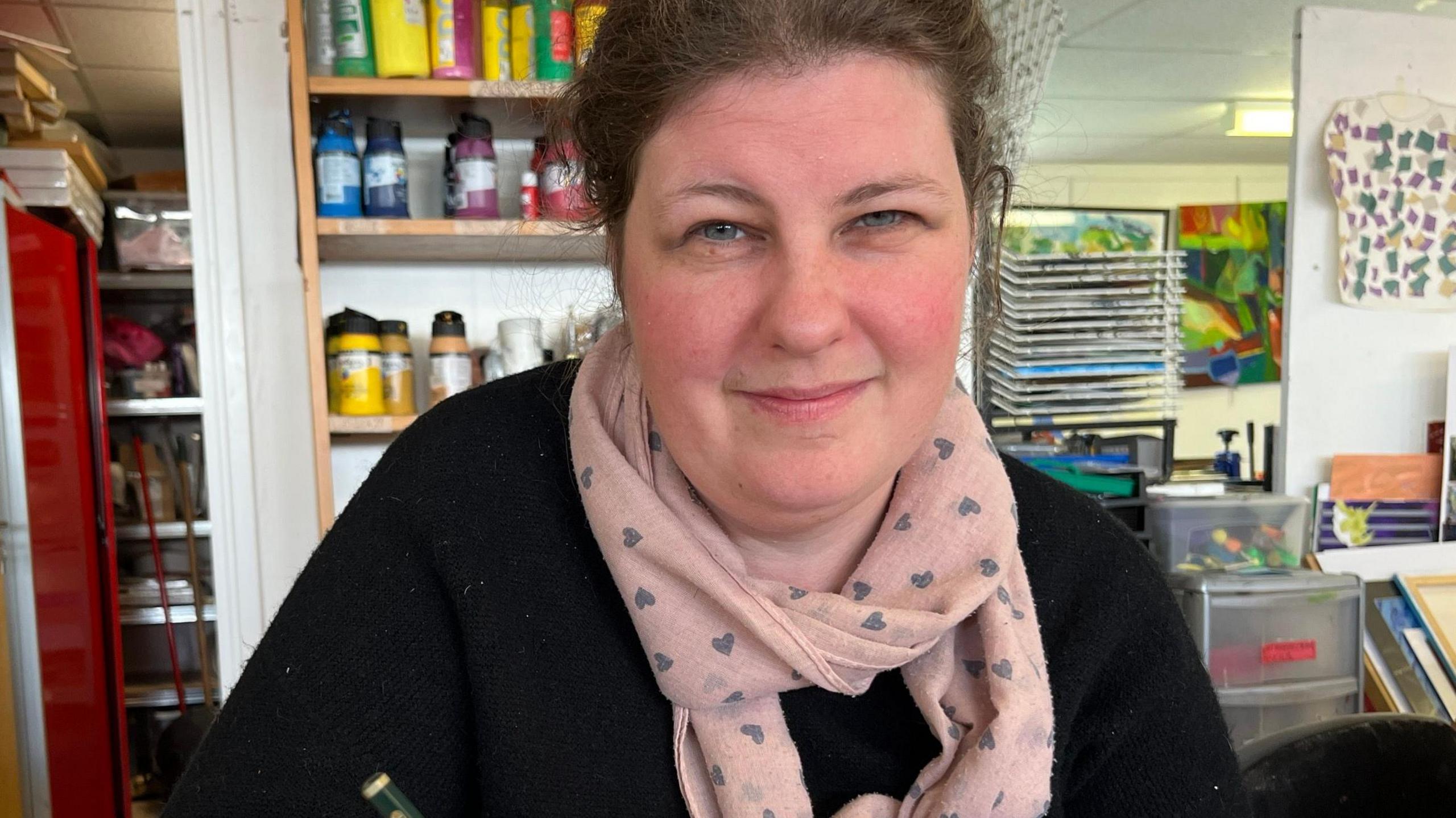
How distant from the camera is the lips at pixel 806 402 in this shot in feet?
2.36

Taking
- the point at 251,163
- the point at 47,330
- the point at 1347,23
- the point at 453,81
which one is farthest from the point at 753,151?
the point at 47,330

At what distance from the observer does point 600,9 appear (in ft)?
2.85

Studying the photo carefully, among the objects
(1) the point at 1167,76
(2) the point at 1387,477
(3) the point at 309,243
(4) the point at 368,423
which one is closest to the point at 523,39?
(3) the point at 309,243

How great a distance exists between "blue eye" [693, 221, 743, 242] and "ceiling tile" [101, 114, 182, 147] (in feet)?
14.3

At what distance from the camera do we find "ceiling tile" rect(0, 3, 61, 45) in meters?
3.02

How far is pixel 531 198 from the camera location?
1.81 metres

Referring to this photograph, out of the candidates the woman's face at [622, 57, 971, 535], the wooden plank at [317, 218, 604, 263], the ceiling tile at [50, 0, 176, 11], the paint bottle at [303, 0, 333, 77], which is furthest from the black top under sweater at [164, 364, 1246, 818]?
the ceiling tile at [50, 0, 176, 11]

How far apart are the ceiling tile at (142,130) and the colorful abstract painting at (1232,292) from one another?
4827mm

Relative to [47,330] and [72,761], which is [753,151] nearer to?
[47,330]

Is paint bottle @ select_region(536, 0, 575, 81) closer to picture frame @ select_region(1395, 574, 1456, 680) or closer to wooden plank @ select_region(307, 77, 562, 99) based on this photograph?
wooden plank @ select_region(307, 77, 562, 99)

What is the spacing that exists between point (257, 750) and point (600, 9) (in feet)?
2.18

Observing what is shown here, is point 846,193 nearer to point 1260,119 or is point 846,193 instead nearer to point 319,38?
point 319,38

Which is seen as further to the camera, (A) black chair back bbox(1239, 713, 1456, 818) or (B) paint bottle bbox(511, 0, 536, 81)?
(B) paint bottle bbox(511, 0, 536, 81)

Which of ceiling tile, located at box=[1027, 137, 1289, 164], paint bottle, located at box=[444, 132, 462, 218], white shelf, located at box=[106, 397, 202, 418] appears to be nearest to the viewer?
paint bottle, located at box=[444, 132, 462, 218]
